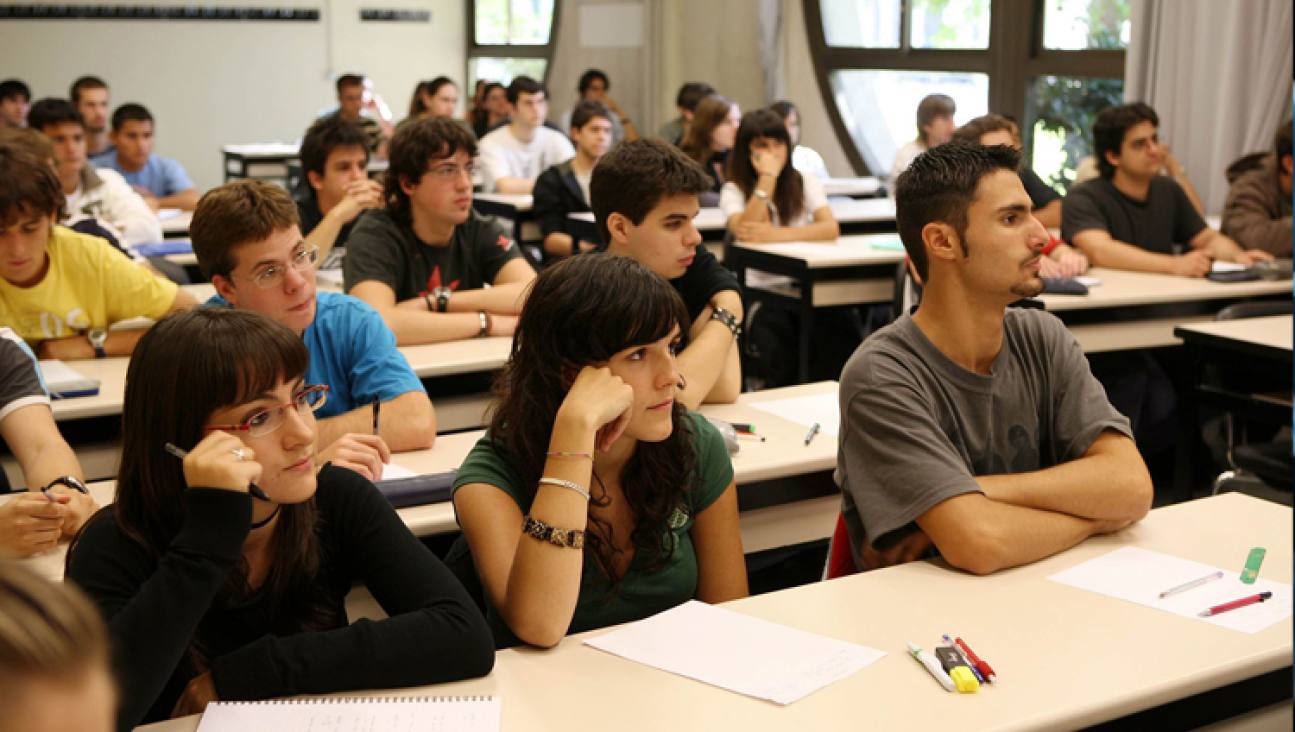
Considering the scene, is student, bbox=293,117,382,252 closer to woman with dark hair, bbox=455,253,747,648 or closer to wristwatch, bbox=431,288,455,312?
wristwatch, bbox=431,288,455,312

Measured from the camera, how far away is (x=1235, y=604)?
1584 millimetres

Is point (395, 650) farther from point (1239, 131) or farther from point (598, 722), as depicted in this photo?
point (1239, 131)

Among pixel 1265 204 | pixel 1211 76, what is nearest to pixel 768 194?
pixel 1265 204

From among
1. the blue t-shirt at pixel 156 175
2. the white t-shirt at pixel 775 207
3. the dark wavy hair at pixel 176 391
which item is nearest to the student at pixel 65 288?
the dark wavy hair at pixel 176 391

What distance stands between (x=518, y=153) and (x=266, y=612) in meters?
6.71

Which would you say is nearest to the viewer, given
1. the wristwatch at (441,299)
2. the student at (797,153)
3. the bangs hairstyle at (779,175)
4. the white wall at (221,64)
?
the wristwatch at (441,299)

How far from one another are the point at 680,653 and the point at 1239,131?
540 cm

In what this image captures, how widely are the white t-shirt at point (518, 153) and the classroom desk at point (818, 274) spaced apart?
10.1 feet

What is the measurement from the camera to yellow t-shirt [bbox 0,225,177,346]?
290 cm

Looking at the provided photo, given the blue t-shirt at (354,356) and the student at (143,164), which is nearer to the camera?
the blue t-shirt at (354,356)

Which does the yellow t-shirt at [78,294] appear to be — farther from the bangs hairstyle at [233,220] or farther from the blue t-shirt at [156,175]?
the blue t-shirt at [156,175]

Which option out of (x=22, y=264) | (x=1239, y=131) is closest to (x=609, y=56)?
(x=1239, y=131)

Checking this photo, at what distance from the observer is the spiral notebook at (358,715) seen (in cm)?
126

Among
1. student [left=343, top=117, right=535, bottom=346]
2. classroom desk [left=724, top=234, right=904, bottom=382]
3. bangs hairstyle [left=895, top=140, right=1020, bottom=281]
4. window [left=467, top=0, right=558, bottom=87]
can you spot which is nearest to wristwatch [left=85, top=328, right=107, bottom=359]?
student [left=343, top=117, right=535, bottom=346]
